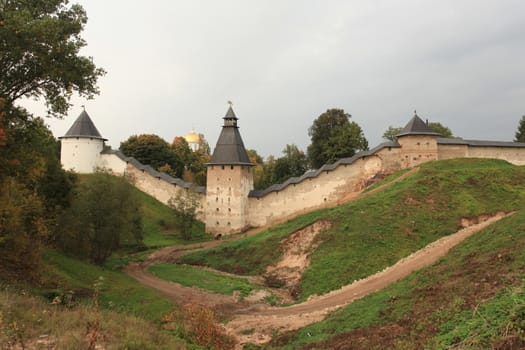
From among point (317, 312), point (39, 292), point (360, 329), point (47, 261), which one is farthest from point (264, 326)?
point (47, 261)

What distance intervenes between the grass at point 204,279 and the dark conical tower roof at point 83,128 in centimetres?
2107

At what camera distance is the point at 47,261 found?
15.2 meters

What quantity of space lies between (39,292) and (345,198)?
22.8 m

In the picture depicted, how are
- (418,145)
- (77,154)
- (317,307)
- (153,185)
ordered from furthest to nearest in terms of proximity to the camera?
(77,154) < (153,185) < (418,145) < (317,307)

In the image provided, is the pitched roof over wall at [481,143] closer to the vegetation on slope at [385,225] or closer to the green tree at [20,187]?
the vegetation on slope at [385,225]

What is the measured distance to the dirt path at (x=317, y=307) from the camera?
11.6 meters

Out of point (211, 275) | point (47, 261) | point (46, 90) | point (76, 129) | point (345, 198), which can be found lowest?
point (211, 275)

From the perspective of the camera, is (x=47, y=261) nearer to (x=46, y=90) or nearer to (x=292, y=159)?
(x=46, y=90)

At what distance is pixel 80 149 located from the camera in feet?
126

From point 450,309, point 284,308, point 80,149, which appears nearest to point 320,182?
point 284,308

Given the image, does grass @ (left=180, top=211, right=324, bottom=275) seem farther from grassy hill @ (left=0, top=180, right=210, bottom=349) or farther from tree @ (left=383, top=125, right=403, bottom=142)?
tree @ (left=383, top=125, right=403, bottom=142)

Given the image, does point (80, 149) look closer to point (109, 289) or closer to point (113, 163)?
point (113, 163)

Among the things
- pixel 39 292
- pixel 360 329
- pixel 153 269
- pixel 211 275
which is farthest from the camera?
pixel 153 269

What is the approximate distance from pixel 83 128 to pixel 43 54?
1173 inches
